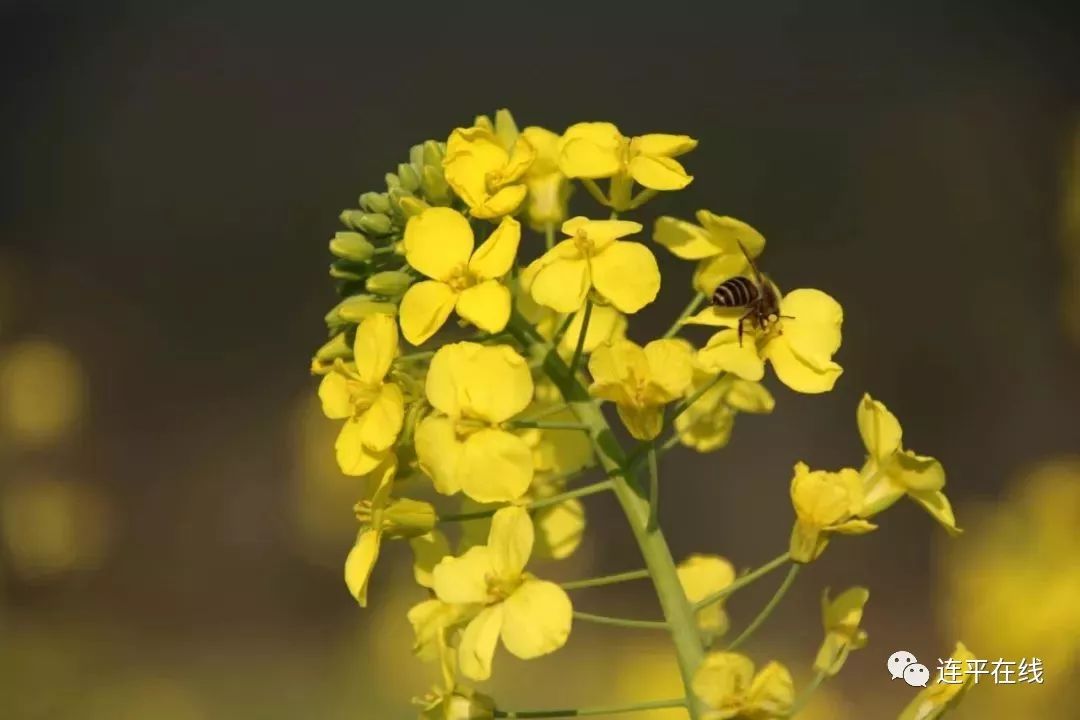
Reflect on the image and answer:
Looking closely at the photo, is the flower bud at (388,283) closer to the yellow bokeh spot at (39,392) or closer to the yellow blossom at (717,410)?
the yellow blossom at (717,410)

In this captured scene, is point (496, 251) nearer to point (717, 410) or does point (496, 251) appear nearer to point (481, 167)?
point (481, 167)

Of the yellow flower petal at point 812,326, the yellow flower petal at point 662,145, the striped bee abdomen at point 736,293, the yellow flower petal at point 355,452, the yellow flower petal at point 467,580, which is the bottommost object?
the yellow flower petal at point 467,580

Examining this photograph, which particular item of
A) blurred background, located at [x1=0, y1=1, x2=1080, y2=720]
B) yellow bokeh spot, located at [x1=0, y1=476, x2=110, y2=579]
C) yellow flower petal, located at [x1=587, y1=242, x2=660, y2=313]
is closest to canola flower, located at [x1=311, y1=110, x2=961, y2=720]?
yellow flower petal, located at [x1=587, y1=242, x2=660, y2=313]

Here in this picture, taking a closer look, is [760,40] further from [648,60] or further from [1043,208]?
[1043,208]

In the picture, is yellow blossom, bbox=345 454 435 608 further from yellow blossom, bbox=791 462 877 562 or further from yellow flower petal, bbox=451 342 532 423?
yellow blossom, bbox=791 462 877 562

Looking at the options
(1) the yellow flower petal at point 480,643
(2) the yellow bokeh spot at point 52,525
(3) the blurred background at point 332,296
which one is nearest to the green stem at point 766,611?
(1) the yellow flower petal at point 480,643

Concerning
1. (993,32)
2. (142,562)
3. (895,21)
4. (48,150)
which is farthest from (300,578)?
(993,32)

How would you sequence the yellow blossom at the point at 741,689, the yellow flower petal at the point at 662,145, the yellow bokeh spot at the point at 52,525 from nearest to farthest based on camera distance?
the yellow blossom at the point at 741,689 → the yellow flower petal at the point at 662,145 → the yellow bokeh spot at the point at 52,525
